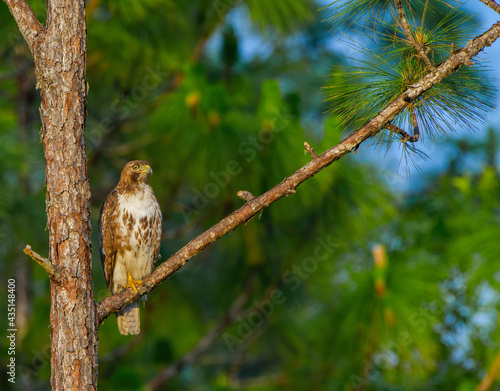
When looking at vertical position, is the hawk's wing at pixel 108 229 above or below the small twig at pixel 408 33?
above

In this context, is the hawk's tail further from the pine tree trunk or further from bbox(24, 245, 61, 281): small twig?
bbox(24, 245, 61, 281): small twig

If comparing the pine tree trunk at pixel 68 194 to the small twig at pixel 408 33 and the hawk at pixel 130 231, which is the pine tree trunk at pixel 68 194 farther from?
the hawk at pixel 130 231

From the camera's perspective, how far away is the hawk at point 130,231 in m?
4.67

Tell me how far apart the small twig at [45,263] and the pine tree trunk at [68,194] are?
1.8 inches

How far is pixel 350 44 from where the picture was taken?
10.3ft

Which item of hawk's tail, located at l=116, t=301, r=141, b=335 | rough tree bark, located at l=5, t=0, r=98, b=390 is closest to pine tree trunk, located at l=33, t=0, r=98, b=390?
rough tree bark, located at l=5, t=0, r=98, b=390

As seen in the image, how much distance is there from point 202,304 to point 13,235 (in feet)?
9.68

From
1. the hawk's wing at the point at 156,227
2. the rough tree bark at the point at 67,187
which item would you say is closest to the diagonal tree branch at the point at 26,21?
the rough tree bark at the point at 67,187

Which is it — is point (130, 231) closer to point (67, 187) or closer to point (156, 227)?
point (156, 227)

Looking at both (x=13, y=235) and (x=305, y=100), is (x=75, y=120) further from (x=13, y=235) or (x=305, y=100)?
(x=305, y=100)

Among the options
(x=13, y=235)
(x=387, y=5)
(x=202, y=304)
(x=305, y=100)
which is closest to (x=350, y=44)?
(x=387, y=5)

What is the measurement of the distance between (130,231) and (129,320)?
0.66 m

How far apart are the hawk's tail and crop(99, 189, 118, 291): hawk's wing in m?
0.35

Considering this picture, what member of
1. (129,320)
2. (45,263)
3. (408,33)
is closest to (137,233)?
(129,320)
